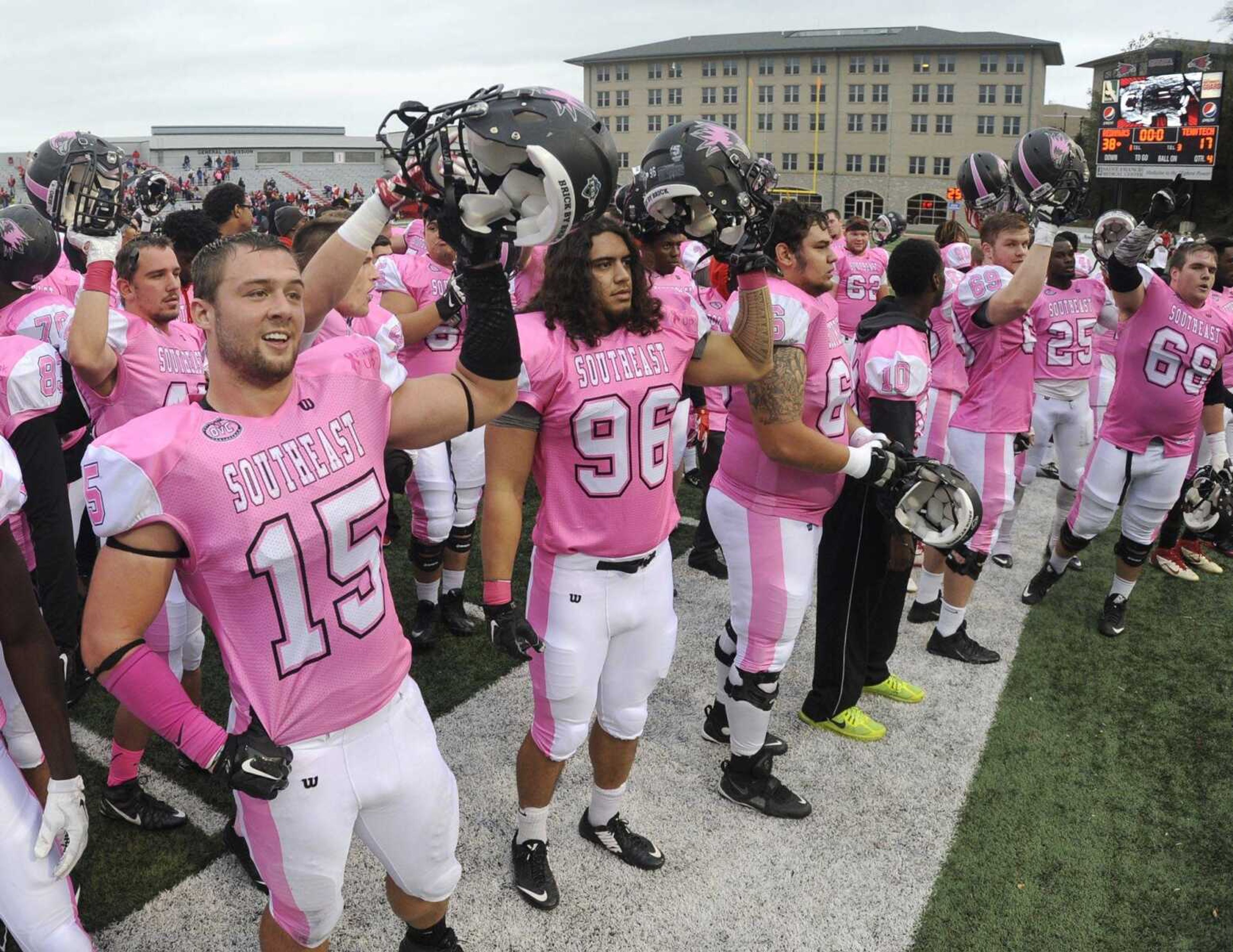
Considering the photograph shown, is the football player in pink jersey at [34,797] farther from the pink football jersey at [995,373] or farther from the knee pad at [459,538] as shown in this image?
the pink football jersey at [995,373]

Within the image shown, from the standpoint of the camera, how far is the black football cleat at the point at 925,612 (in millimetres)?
5625

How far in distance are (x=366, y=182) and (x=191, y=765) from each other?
63174 mm

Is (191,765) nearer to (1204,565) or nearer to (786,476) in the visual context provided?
(786,476)

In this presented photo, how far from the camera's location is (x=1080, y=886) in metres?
3.37

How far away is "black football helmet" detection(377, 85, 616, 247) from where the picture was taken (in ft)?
6.48

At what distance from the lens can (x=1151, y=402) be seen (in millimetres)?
5328

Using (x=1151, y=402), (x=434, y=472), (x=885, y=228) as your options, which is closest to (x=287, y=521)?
(x=434, y=472)

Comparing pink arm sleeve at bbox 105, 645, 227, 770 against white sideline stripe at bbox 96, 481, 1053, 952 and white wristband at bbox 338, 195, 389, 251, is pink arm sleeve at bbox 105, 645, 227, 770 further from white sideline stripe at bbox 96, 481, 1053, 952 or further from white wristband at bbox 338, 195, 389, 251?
white sideline stripe at bbox 96, 481, 1053, 952

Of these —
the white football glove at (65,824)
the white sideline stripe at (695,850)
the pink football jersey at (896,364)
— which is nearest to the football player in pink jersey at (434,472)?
the white sideline stripe at (695,850)

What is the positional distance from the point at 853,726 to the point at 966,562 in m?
1.16

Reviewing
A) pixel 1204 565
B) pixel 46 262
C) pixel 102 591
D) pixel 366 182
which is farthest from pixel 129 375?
pixel 366 182

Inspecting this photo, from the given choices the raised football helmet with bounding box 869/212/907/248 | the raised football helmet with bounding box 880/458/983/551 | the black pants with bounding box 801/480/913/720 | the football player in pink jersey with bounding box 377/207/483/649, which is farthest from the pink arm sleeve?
the raised football helmet with bounding box 869/212/907/248

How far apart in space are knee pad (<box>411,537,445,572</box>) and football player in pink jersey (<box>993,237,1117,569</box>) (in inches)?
156

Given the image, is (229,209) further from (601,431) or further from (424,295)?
(601,431)
